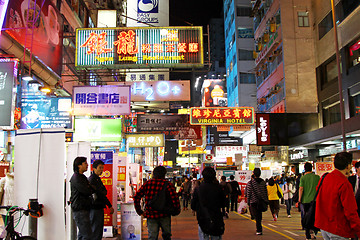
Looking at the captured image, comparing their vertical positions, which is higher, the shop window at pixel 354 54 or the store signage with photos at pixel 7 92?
the shop window at pixel 354 54

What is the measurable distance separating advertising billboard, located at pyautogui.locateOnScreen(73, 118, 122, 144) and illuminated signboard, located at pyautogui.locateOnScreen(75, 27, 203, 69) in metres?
3.14

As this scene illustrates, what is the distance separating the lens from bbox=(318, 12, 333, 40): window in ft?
88.9

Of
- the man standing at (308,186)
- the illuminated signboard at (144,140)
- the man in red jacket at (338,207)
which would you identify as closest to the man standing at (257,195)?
the man standing at (308,186)

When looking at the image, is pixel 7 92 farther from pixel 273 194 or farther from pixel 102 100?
pixel 273 194

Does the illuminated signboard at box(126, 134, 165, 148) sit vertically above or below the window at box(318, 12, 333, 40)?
below

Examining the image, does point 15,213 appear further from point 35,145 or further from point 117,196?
point 117,196

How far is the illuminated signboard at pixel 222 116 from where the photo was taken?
80.9ft

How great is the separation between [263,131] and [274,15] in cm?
1081

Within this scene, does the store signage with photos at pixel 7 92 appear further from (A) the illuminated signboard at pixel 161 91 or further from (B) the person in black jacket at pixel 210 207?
(A) the illuminated signboard at pixel 161 91

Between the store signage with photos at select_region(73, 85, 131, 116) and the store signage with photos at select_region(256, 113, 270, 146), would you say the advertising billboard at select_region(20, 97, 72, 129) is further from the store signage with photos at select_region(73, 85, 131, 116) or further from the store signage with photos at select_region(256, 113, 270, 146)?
the store signage with photos at select_region(256, 113, 270, 146)

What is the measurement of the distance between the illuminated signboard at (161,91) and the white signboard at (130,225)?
1045 cm

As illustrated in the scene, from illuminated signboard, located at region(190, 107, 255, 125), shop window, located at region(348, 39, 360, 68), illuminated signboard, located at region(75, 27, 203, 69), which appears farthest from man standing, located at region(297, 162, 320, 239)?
shop window, located at region(348, 39, 360, 68)

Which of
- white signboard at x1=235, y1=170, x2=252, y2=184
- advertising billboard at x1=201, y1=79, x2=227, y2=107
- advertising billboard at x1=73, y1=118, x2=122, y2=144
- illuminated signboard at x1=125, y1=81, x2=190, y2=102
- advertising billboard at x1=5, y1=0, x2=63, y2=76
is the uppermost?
advertising billboard at x1=201, y1=79, x2=227, y2=107

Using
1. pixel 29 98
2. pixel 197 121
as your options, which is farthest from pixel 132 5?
pixel 29 98
